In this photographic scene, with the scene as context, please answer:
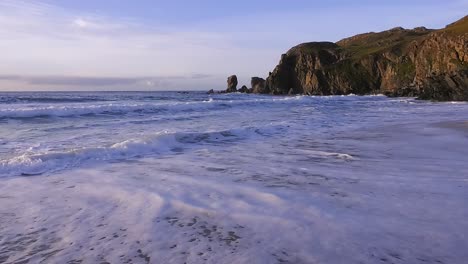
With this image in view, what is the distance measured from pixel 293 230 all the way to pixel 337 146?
6724 millimetres

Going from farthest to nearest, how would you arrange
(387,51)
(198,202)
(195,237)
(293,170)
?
1. (387,51)
2. (293,170)
3. (198,202)
4. (195,237)

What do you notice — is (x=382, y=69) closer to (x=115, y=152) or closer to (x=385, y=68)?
(x=385, y=68)

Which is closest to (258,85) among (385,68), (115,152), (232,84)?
(232,84)

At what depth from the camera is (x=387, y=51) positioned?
78.9 metres

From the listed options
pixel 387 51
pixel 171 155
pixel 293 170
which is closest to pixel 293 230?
pixel 293 170

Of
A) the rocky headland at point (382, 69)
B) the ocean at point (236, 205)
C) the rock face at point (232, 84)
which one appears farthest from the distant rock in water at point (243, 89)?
the ocean at point (236, 205)

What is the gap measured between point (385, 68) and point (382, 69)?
854mm

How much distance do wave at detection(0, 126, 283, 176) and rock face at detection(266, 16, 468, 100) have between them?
3278 cm

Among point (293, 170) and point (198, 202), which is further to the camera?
point (293, 170)

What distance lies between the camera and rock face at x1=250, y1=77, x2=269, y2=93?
94.1 metres

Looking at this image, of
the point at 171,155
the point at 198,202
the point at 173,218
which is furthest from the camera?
the point at 171,155

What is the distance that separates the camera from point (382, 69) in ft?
258

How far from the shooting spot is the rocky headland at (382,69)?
44.4 metres

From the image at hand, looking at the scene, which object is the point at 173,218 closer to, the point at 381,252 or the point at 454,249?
the point at 381,252
